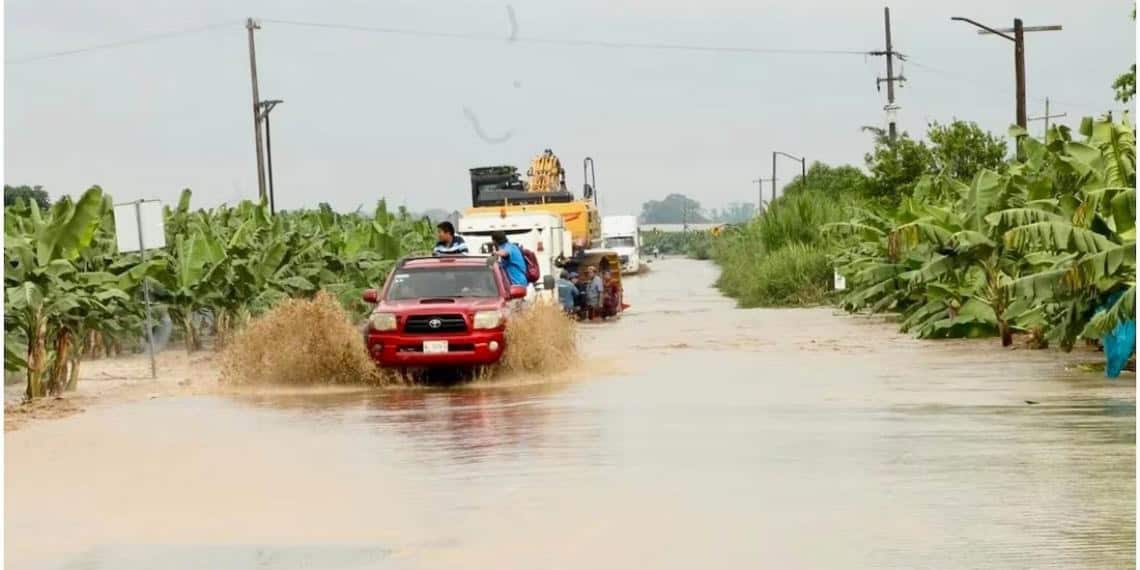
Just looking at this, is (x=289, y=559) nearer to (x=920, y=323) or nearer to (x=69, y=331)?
(x=69, y=331)

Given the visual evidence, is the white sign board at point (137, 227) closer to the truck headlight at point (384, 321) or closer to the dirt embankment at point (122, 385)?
the dirt embankment at point (122, 385)

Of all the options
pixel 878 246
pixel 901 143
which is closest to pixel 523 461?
pixel 878 246

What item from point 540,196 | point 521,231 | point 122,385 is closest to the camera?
point 122,385

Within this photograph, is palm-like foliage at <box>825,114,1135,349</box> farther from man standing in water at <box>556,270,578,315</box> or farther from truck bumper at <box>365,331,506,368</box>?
truck bumper at <box>365,331,506,368</box>

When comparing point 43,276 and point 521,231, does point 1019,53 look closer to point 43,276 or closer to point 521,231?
point 521,231

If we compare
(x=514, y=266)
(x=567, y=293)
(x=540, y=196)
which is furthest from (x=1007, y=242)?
(x=540, y=196)

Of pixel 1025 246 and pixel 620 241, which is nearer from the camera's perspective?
pixel 1025 246

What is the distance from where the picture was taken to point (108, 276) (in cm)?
2292

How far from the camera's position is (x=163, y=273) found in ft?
85.8

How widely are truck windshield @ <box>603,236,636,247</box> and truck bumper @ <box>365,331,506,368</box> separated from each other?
63.0 m

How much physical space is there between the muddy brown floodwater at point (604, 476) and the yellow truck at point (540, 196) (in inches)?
777

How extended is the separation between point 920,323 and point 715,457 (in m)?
18.5

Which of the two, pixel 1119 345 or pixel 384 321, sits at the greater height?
pixel 384 321

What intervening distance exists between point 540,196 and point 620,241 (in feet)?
120
